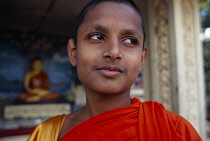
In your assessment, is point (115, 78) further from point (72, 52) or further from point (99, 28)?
point (72, 52)

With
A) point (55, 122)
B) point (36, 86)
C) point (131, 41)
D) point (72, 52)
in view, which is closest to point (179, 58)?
point (131, 41)

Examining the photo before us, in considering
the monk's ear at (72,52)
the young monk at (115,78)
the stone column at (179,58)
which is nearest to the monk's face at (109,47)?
the young monk at (115,78)

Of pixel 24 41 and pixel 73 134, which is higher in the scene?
pixel 24 41

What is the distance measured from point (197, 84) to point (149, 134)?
162cm

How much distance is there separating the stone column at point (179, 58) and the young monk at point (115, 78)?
1.20m

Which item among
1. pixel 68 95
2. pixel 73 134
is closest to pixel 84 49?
pixel 73 134

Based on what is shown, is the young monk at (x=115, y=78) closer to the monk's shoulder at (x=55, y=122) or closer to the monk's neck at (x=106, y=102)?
→ the monk's neck at (x=106, y=102)

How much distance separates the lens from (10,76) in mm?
4637

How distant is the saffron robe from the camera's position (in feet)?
2.52

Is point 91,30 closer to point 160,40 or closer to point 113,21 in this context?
point 113,21

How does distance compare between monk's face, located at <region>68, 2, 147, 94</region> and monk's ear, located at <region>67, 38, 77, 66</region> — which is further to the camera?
monk's ear, located at <region>67, 38, 77, 66</region>

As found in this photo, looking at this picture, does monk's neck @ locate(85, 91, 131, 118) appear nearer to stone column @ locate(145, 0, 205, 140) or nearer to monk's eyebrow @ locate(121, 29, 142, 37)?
monk's eyebrow @ locate(121, 29, 142, 37)

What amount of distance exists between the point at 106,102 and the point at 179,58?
1.36m

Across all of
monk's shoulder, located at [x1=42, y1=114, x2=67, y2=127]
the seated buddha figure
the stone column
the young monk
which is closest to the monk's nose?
the young monk
